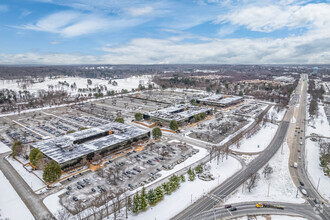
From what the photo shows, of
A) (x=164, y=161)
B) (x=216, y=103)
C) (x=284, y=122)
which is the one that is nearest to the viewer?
(x=164, y=161)

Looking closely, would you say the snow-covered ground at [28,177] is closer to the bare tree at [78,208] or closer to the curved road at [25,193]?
the curved road at [25,193]

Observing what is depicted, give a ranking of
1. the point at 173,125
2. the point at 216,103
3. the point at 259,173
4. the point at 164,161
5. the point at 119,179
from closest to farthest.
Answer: the point at 119,179, the point at 259,173, the point at 164,161, the point at 173,125, the point at 216,103

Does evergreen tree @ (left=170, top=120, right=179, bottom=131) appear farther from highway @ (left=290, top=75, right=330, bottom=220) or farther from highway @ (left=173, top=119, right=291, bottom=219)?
highway @ (left=290, top=75, right=330, bottom=220)

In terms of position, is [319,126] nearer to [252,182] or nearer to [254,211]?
[252,182]

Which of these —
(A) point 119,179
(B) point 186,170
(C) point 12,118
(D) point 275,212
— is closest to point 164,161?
(B) point 186,170

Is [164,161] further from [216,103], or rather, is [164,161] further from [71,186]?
[216,103]

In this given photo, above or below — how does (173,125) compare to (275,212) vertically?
above

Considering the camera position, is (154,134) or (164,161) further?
(154,134)
